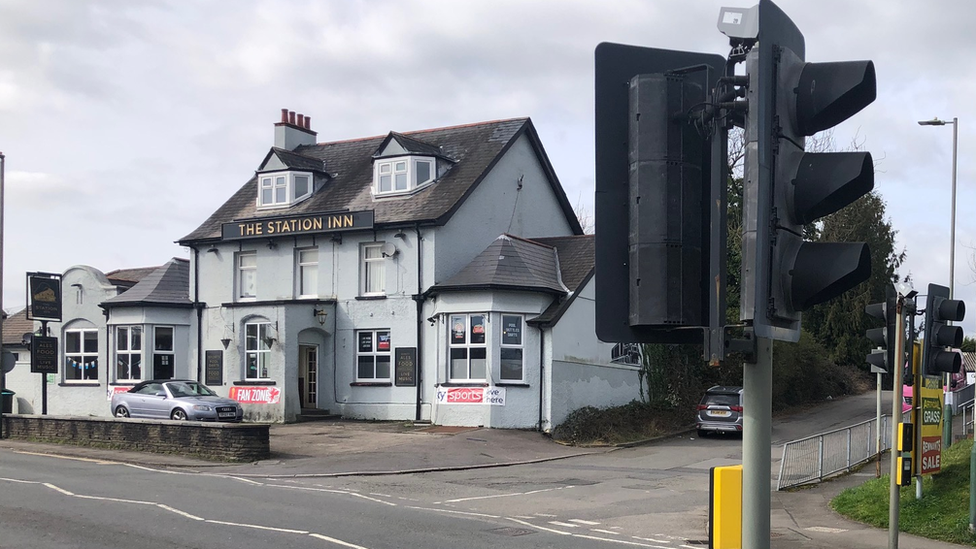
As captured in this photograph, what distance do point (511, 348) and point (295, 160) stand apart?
12.5 m

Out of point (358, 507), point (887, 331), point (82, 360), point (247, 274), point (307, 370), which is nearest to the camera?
point (887, 331)

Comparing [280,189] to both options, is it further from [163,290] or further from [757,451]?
[757,451]

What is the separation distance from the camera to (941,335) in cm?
942

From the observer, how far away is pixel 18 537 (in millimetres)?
11867

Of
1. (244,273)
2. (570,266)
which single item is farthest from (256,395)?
(570,266)

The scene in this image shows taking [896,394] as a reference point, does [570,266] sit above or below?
above

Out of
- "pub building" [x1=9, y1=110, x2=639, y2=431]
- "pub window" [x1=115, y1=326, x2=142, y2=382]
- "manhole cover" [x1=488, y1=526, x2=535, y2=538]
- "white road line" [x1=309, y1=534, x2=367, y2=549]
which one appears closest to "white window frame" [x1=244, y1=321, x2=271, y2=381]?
"pub building" [x1=9, y1=110, x2=639, y2=431]

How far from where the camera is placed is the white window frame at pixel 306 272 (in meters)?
34.2

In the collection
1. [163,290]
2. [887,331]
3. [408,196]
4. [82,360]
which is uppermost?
[408,196]

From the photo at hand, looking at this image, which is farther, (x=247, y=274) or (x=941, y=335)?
(x=247, y=274)

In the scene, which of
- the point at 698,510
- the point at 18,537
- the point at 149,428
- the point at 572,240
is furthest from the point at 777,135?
the point at 572,240

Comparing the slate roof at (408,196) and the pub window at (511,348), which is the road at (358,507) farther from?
the slate roof at (408,196)

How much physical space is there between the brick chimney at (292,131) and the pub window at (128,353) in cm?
942

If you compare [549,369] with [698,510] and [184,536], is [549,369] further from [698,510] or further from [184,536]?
[184,536]
